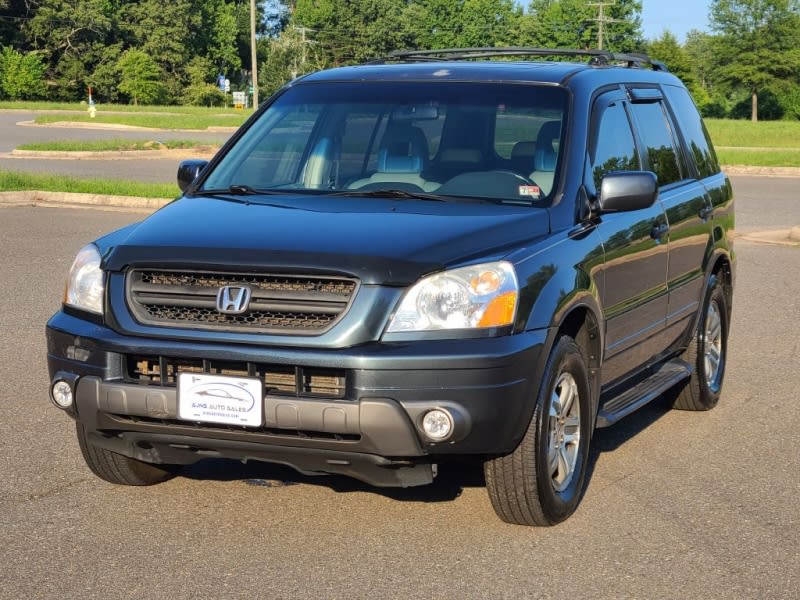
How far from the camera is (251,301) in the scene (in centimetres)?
473

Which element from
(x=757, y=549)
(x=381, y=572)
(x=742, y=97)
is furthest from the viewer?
(x=742, y=97)

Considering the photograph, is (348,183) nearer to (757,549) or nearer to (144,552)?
(144,552)

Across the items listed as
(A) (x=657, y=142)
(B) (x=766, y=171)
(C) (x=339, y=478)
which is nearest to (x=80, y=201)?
(A) (x=657, y=142)

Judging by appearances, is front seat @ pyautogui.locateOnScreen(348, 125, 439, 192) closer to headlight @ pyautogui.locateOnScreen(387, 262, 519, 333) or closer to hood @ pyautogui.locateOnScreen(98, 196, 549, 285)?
hood @ pyautogui.locateOnScreen(98, 196, 549, 285)

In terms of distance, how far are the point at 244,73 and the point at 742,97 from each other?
45537mm

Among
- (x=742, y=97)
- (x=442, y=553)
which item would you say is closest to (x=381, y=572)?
(x=442, y=553)

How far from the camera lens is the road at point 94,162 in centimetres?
2492

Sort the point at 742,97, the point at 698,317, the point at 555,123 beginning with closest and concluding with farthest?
the point at 555,123 < the point at 698,317 < the point at 742,97

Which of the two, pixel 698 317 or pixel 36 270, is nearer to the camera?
pixel 698 317

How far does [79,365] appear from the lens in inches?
195

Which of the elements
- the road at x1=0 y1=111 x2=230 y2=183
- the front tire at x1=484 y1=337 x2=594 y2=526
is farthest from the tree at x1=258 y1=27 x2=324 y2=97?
the front tire at x1=484 y1=337 x2=594 y2=526

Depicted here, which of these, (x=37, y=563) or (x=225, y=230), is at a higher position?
(x=225, y=230)

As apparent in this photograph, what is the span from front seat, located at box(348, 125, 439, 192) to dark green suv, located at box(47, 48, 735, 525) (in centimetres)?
1

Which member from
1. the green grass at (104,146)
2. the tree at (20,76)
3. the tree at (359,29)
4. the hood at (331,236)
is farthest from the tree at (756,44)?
the hood at (331,236)
